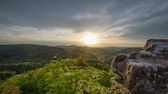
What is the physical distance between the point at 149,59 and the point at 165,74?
1.03 m

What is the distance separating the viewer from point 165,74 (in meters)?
6.67

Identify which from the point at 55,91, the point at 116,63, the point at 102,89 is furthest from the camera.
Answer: the point at 116,63

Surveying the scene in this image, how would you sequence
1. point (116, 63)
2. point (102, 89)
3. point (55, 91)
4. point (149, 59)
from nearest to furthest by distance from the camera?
point (102, 89)
point (55, 91)
point (149, 59)
point (116, 63)

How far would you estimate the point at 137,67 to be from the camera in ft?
21.6

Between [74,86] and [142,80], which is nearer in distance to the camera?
[74,86]

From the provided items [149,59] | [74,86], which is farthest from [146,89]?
[74,86]

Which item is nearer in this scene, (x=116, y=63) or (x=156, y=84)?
(x=156, y=84)

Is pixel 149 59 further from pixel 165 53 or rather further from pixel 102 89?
pixel 102 89

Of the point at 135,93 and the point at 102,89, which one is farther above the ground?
the point at 102,89

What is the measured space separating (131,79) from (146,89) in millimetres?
658

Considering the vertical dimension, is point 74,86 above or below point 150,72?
below

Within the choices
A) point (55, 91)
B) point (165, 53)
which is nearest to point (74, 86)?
point (55, 91)

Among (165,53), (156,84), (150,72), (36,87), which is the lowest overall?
(36,87)

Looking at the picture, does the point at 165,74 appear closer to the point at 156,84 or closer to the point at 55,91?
the point at 156,84
